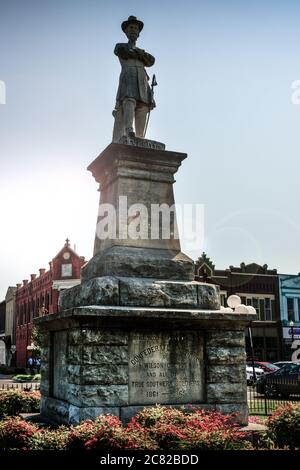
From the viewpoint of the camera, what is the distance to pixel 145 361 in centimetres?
796

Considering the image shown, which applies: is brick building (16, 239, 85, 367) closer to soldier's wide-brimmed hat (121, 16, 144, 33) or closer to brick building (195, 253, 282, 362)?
brick building (195, 253, 282, 362)

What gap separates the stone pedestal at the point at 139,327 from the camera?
7.66 m

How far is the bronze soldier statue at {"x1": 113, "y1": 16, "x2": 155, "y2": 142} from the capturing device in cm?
1009

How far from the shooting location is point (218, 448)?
235 inches

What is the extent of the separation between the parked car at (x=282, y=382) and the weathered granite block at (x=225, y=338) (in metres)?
11.9

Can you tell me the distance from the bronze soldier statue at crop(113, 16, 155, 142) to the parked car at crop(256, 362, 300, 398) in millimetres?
12771

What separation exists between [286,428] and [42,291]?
152ft

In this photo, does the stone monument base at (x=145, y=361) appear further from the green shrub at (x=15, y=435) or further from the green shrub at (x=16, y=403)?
the green shrub at (x=16, y=403)

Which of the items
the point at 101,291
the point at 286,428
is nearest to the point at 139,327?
the point at 101,291

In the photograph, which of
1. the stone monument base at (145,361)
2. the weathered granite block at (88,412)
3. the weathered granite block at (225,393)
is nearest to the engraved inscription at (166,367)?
the stone monument base at (145,361)

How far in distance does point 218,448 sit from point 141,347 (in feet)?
7.55

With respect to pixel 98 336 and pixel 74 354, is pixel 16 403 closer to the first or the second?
pixel 74 354
